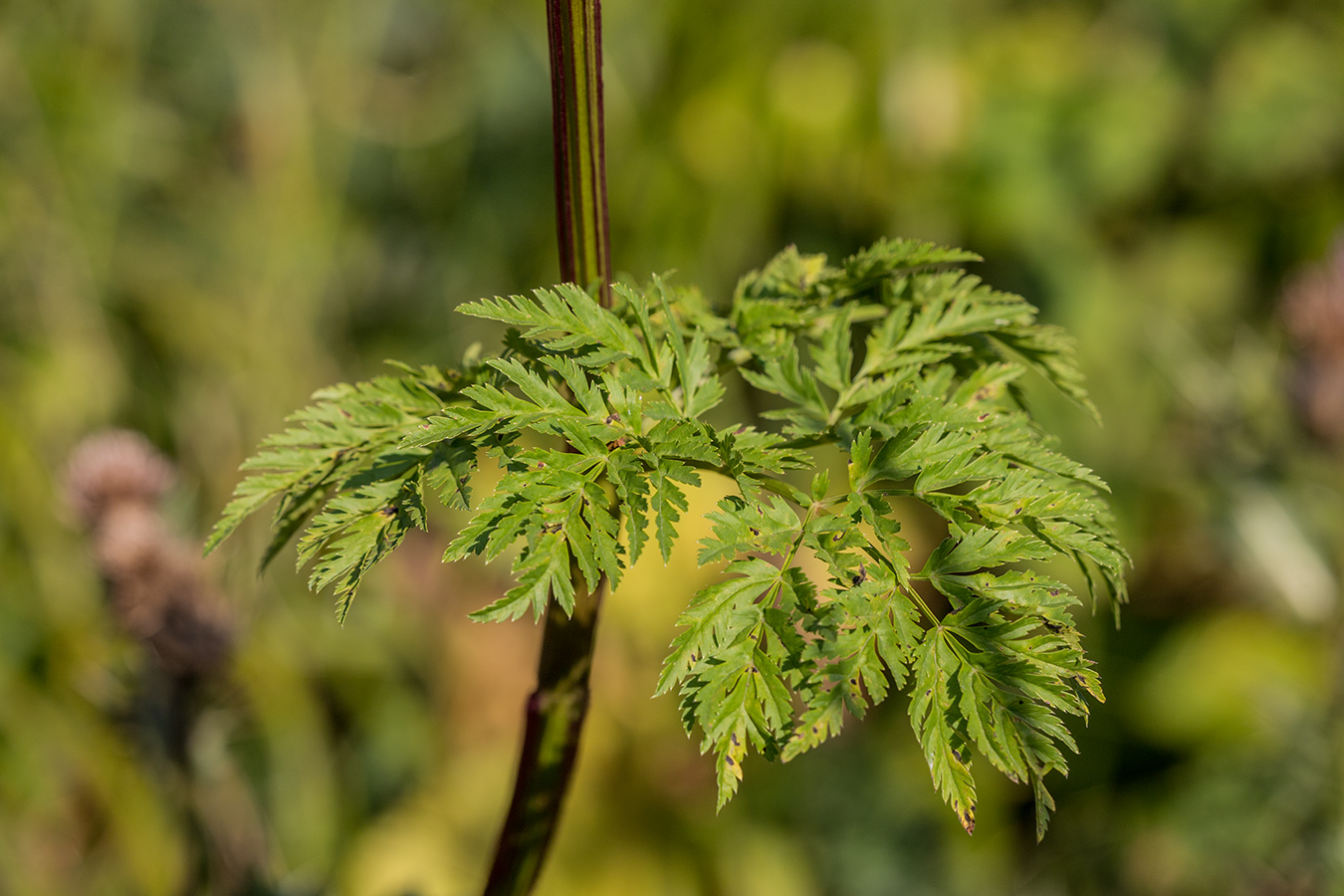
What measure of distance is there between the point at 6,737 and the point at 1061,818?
6.15 feet

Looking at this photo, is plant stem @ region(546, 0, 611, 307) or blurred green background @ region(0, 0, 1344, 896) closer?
plant stem @ region(546, 0, 611, 307)

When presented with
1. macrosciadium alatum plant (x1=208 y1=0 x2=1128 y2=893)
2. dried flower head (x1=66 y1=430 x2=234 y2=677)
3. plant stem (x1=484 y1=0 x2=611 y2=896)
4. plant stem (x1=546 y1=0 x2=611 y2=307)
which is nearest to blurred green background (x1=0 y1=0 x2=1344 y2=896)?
dried flower head (x1=66 y1=430 x2=234 y2=677)

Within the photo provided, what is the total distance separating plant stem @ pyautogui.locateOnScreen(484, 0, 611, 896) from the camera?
54 cm

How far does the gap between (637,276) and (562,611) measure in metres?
1.89

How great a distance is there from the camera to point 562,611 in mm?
562

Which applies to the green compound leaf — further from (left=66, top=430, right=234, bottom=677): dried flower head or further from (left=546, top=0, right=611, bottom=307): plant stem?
(left=66, top=430, right=234, bottom=677): dried flower head

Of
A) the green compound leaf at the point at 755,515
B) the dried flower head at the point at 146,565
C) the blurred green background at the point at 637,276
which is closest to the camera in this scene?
the green compound leaf at the point at 755,515

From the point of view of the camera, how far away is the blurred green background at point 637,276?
5.37ft

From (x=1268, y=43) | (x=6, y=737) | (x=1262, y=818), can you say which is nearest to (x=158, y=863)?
(x=6, y=737)

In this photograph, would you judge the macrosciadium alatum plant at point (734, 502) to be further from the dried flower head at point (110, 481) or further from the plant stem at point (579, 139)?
the dried flower head at point (110, 481)

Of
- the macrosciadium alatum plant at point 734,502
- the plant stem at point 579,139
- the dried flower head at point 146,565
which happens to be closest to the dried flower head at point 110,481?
the dried flower head at point 146,565

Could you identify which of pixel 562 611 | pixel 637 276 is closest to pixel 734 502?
pixel 562 611

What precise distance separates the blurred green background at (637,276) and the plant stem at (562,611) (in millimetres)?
687

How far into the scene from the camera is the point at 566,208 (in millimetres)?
584
